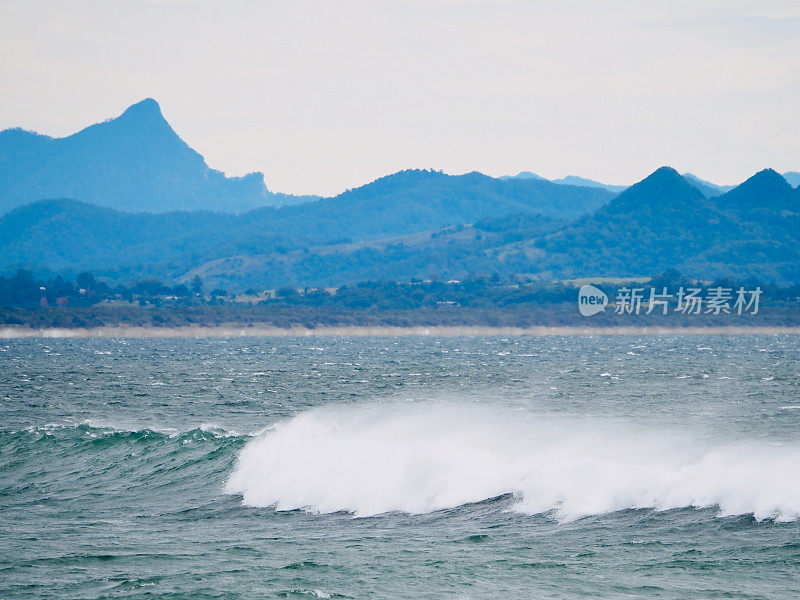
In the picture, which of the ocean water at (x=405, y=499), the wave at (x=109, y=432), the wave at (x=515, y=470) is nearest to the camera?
the ocean water at (x=405, y=499)

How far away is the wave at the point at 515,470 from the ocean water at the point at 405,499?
0.08 meters

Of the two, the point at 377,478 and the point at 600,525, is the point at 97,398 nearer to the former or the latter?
the point at 377,478

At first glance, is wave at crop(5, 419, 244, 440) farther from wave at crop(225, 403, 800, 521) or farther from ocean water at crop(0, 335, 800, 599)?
wave at crop(225, 403, 800, 521)

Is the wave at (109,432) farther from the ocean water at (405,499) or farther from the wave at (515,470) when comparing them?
the wave at (515,470)

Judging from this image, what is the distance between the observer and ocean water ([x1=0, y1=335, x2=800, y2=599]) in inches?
818

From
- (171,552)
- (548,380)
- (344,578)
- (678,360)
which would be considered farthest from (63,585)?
(678,360)

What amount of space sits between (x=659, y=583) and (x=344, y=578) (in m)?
6.23

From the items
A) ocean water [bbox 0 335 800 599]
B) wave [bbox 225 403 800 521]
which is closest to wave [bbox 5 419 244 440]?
ocean water [bbox 0 335 800 599]

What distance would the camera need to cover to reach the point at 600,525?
24609mm

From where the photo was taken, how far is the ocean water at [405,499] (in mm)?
20781

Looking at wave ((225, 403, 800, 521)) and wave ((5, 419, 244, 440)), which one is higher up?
wave ((225, 403, 800, 521))

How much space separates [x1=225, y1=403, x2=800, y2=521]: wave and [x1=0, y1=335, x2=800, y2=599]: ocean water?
8cm

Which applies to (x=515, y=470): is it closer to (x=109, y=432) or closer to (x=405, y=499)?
(x=405, y=499)

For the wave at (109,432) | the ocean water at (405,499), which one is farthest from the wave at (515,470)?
the wave at (109,432)
